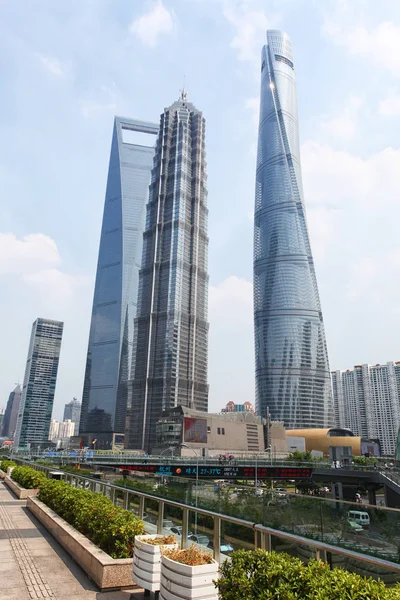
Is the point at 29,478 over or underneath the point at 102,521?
underneath

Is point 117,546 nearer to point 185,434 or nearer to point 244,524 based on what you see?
point 244,524

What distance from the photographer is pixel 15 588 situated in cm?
960

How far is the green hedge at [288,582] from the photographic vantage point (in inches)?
194

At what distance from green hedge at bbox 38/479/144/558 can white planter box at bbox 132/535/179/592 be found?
4.79 ft

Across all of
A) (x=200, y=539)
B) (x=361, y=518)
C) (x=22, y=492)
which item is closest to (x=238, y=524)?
(x=200, y=539)

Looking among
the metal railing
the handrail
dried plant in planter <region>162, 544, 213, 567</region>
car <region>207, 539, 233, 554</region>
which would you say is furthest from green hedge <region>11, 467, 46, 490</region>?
the handrail

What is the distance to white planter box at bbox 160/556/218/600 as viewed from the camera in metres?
7.07

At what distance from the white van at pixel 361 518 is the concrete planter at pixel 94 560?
5524 millimetres

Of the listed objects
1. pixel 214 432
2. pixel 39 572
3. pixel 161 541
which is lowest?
pixel 39 572

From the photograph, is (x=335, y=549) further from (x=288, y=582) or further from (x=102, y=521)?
(x=102, y=521)

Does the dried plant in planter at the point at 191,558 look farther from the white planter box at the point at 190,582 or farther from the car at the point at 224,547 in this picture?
the car at the point at 224,547

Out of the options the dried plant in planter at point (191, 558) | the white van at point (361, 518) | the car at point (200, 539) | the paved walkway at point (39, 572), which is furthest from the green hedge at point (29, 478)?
the white van at point (361, 518)

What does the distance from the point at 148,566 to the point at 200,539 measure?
1619 millimetres

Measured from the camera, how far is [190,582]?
706 cm
